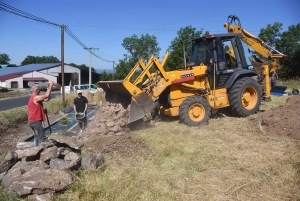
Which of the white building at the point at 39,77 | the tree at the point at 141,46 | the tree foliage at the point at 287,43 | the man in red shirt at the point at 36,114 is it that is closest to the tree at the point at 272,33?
the tree foliage at the point at 287,43

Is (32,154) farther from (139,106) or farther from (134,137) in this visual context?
(139,106)

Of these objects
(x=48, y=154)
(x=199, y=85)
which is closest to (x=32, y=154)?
(x=48, y=154)

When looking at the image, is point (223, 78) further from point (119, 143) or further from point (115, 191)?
point (115, 191)

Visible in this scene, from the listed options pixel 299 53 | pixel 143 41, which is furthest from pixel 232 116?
pixel 143 41

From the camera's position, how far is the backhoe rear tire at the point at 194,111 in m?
7.71

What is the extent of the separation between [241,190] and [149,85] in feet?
14.5

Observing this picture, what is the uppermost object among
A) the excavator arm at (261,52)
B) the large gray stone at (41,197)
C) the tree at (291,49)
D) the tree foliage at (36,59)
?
the tree foliage at (36,59)

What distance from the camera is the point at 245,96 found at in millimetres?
8789

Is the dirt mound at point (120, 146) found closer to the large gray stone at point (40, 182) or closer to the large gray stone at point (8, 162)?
the large gray stone at point (8, 162)

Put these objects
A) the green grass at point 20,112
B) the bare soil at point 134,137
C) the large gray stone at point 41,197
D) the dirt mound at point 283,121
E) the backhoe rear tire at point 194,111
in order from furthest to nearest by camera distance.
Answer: the green grass at point 20,112
the backhoe rear tire at point 194,111
the dirt mound at point 283,121
the bare soil at point 134,137
the large gray stone at point 41,197

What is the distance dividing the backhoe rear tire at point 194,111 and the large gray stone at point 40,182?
4.18 meters

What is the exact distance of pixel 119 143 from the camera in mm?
5977

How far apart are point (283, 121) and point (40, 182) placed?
6007mm

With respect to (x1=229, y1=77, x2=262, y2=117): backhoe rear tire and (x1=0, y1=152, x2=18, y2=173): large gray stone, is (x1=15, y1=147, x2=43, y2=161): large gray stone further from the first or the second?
(x1=229, y1=77, x2=262, y2=117): backhoe rear tire
